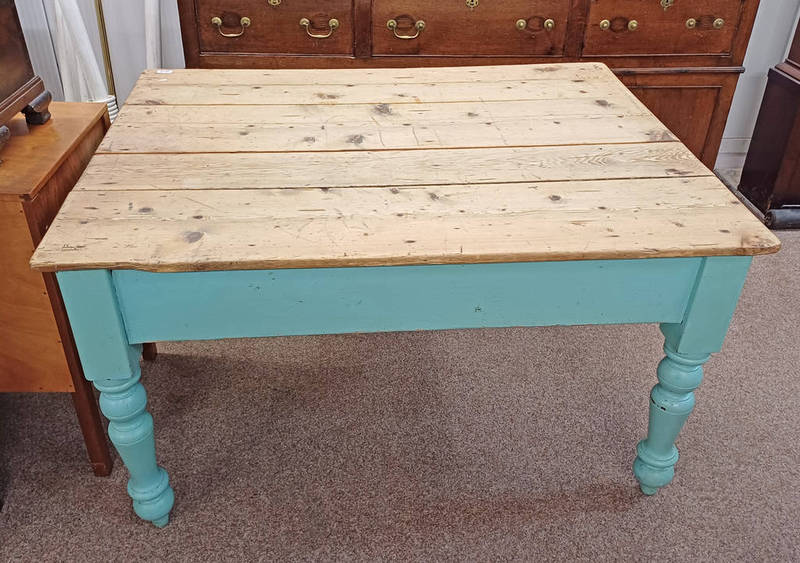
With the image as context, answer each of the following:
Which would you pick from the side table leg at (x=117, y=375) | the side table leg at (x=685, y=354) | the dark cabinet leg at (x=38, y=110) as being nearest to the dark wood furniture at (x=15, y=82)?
the dark cabinet leg at (x=38, y=110)

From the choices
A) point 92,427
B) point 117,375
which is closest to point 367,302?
point 117,375

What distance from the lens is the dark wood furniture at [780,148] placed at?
2.36m

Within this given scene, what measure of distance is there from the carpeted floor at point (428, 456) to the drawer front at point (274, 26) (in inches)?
34.2

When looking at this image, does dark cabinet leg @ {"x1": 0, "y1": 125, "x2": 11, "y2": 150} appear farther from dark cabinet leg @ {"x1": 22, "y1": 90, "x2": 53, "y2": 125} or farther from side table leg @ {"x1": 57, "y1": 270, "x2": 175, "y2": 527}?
side table leg @ {"x1": 57, "y1": 270, "x2": 175, "y2": 527}

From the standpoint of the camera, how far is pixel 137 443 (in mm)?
1229

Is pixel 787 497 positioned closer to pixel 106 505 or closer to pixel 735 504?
pixel 735 504

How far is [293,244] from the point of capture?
1.06 metres

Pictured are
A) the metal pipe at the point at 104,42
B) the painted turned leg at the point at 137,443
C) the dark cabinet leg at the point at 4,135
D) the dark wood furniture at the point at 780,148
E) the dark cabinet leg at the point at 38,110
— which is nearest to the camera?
the painted turned leg at the point at 137,443

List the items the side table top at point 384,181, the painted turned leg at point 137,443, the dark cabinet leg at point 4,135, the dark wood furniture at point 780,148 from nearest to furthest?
the side table top at point 384,181 < the painted turned leg at point 137,443 < the dark cabinet leg at point 4,135 < the dark wood furniture at point 780,148

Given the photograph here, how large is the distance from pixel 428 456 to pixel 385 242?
638mm

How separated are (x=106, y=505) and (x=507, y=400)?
34.6 inches

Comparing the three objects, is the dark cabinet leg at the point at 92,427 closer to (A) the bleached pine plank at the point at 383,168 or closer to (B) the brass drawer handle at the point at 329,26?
(A) the bleached pine plank at the point at 383,168

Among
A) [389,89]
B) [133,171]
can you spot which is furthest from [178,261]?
[389,89]

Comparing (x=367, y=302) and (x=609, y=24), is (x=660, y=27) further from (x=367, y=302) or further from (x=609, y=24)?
(x=367, y=302)
